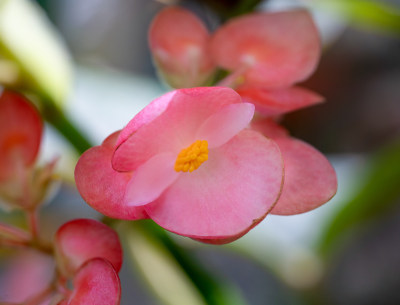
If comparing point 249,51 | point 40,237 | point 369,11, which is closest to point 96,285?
point 40,237

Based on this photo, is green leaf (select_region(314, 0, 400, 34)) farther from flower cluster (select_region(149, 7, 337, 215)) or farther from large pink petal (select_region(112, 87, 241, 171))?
large pink petal (select_region(112, 87, 241, 171))

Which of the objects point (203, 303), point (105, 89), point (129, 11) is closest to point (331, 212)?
point (203, 303)

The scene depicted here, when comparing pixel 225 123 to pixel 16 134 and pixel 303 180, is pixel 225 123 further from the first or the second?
pixel 16 134

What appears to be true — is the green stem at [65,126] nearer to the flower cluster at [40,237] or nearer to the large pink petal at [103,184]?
the flower cluster at [40,237]

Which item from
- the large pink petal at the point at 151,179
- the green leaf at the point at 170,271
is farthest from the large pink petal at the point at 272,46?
the green leaf at the point at 170,271

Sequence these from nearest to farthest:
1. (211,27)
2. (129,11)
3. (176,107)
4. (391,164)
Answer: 1. (176,107)
2. (391,164)
3. (211,27)
4. (129,11)

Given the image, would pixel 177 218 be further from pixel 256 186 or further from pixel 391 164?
pixel 391 164
